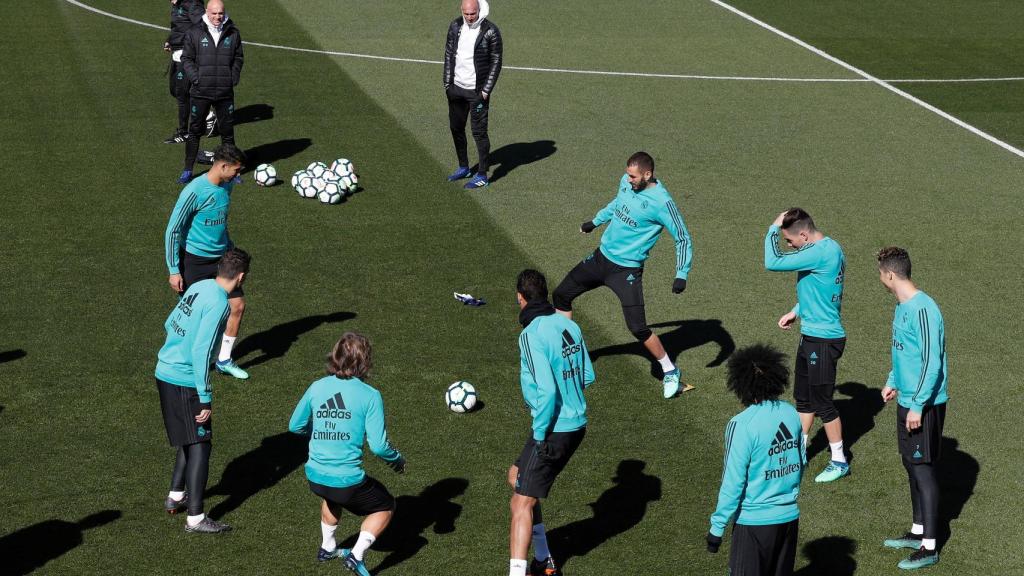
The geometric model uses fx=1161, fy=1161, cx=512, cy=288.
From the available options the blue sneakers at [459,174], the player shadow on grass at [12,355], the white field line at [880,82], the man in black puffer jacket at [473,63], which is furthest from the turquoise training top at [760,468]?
the white field line at [880,82]

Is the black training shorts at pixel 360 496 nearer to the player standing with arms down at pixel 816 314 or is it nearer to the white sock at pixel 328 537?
the white sock at pixel 328 537

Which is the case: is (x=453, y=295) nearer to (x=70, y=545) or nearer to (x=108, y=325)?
(x=108, y=325)

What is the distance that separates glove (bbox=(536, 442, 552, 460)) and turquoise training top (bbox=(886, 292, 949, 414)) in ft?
10.0

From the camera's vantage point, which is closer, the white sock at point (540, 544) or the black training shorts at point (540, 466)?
the black training shorts at point (540, 466)

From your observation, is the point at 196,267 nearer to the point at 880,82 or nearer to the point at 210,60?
the point at 210,60

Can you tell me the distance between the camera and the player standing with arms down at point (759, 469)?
792 cm

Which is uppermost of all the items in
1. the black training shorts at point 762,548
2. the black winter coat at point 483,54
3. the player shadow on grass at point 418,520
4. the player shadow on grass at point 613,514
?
the black winter coat at point 483,54

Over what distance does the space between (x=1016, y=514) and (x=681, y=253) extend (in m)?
4.14

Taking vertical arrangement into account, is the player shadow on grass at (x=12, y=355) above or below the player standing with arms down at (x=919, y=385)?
below

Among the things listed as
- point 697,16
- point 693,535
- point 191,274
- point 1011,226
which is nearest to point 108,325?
point 191,274

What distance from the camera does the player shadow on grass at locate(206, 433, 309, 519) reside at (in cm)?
1057

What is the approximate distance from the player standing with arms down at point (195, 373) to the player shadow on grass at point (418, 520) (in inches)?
53.0

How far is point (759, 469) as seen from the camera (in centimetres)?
795

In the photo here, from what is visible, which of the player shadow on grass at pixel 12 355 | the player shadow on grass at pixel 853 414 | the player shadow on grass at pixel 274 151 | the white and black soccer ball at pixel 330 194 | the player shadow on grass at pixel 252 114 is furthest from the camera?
the player shadow on grass at pixel 252 114
